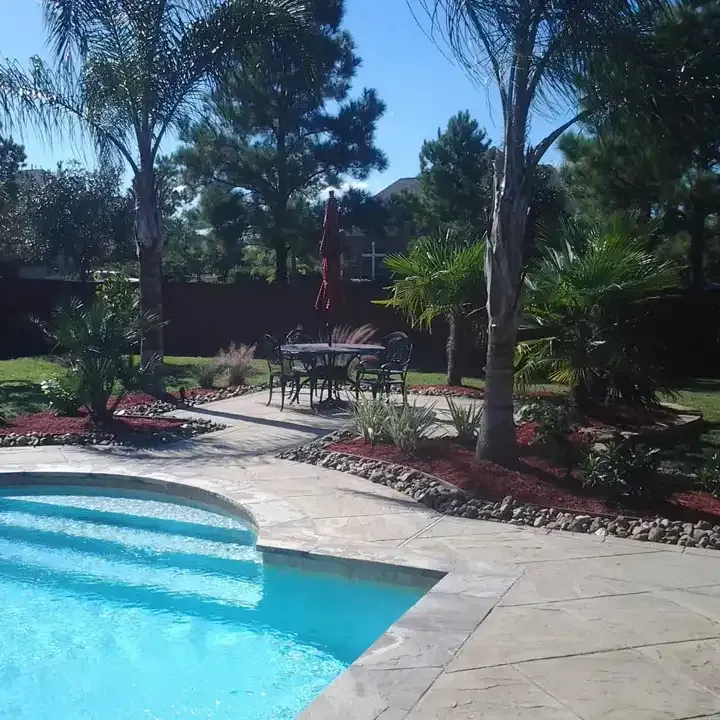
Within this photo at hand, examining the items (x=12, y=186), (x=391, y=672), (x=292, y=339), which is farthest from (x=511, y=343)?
(x=12, y=186)

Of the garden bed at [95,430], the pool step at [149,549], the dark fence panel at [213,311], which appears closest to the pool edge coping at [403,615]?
the pool step at [149,549]

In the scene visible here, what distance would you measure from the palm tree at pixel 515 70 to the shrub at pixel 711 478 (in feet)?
5.51

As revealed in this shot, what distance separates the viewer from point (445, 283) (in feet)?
43.3

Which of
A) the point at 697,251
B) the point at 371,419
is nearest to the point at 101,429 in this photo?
the point at 371,419

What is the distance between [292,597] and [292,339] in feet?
28.0

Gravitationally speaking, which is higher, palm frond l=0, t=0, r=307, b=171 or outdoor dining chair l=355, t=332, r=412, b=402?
palm frond l=0, t=0, r=307, b=171

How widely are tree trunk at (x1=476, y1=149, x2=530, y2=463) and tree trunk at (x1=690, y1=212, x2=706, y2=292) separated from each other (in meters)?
11.3

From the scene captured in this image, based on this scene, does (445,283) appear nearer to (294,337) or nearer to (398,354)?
(398,354)

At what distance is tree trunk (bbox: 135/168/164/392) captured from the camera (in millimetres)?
12625

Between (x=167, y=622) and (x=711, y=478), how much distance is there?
4.65m

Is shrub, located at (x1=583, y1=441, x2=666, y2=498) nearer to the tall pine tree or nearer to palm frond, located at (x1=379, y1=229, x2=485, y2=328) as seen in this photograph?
palm frond, located at (x1=379, y1=229, x2=485, y2=328)

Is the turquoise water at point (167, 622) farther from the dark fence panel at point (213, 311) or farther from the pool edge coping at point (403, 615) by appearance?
the dark fence panel at point (213, 311)

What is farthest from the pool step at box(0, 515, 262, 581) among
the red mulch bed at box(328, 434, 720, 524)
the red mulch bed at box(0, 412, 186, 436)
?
A: the red mulch bed at box(0, 412, 186, 436)

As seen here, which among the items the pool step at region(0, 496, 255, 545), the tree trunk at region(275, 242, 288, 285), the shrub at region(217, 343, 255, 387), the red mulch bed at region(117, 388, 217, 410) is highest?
the tree trunk at region(275, 242, 288, 285)
